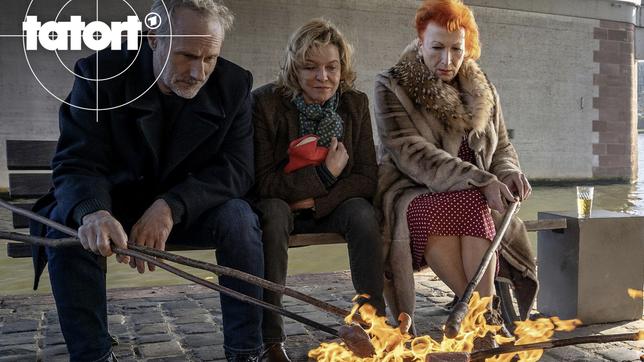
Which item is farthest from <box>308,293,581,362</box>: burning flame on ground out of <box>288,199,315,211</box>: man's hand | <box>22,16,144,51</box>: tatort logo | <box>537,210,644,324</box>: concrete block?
<box>22,16,144,51</box>: tatort logo

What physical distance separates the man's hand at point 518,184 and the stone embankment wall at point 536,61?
8.02 m

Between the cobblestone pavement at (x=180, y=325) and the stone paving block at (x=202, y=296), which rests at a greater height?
the cobblestone pavement at (x=180, y=325)

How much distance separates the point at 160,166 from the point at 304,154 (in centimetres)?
→ 61

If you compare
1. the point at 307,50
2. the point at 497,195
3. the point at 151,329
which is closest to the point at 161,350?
the point at 151,329

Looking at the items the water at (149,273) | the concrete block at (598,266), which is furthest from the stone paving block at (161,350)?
the concrete block at (598,266)

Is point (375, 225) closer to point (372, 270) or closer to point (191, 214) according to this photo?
point (372, 270)

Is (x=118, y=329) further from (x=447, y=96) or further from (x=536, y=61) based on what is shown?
(x=536, y=61)

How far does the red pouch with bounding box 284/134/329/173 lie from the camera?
2.90 meters

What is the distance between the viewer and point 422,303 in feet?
12.4

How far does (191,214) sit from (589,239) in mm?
1953

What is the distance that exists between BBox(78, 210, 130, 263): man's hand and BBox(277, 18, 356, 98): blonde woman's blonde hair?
3.69ft

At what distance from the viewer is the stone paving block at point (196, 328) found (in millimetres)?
3189

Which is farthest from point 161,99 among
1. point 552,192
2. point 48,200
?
point 552,192

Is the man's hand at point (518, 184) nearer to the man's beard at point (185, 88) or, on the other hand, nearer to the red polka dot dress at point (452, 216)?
the red polka dot dress at point (452, 216)
